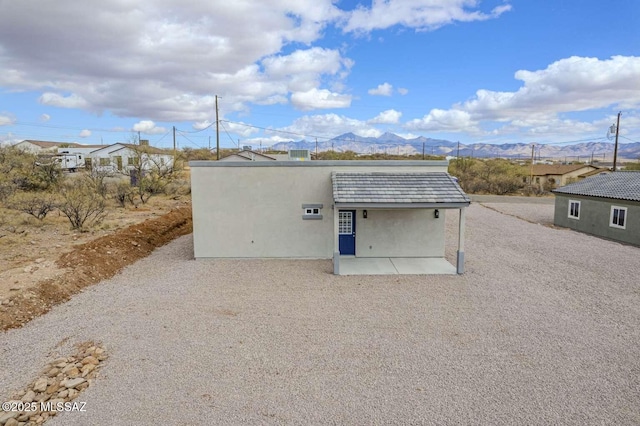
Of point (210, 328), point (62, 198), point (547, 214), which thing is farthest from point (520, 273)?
point (62, 198)

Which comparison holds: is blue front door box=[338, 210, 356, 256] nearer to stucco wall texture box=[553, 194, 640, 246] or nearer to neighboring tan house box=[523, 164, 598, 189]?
stucco wall texture box=[553, 194, 640, 246]

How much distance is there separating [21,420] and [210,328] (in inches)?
137

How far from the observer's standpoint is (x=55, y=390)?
20.1ft

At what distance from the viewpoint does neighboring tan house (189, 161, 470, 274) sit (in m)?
13.9

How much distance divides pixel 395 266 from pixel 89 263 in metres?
10.1

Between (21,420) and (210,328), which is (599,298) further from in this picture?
(21,420)

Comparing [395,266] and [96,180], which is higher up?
[96,180]

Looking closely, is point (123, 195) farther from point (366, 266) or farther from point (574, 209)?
point (574, 209)

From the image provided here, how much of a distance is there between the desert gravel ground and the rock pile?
22 cm

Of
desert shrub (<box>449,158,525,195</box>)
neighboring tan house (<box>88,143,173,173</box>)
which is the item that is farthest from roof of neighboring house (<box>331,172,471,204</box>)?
desert shrub (<box>449,158,525,195</box>)

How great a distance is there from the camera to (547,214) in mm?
26328

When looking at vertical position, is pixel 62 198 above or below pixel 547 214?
above

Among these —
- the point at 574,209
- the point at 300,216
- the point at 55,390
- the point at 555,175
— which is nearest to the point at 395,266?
the point at 300,216

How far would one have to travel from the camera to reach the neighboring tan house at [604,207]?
1706 centimetres
